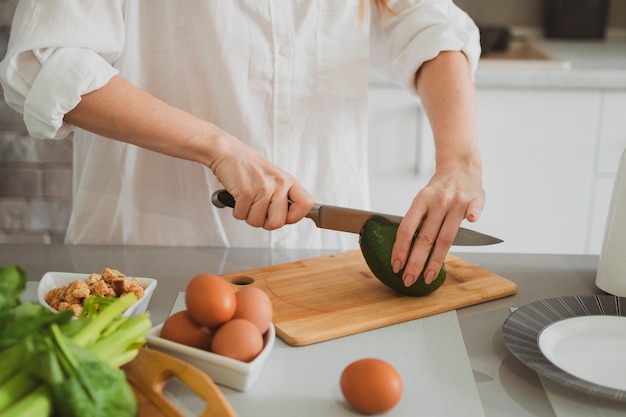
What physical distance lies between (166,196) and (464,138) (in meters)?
0.53

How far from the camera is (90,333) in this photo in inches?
27.5

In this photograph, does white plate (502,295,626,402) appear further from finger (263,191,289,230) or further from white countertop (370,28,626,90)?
white countertop (370,28,626,90)

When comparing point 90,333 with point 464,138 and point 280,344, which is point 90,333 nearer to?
point 280,344

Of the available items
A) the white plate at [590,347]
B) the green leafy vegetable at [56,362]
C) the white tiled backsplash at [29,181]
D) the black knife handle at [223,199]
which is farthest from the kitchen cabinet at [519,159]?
the green leafy vegetable at [56,362]

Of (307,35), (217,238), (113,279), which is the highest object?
(307,35)

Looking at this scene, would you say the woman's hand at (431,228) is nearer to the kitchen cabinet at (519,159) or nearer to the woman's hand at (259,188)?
Answer: the woman's hand at (259,188)

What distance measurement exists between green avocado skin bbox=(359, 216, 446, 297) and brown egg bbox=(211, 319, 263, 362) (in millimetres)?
288

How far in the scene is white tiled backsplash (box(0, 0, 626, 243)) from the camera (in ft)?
6.69

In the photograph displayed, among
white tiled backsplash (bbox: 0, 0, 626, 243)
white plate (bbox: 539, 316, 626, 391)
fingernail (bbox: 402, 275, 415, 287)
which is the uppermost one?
fingernail (bbox: 402, 275, 415, 287)

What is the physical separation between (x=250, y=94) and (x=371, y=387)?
72 cm

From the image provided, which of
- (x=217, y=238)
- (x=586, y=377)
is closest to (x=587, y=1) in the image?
(x=217, y=238)

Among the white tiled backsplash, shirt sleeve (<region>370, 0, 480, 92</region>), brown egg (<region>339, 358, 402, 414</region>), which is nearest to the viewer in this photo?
brown egg (<region>339, 358, 402, 414</region>)

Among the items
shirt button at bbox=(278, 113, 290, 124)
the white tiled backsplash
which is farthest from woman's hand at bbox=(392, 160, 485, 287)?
the white tiled backsplash

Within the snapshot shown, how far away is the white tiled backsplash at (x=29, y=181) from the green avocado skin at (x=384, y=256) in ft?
4.04
